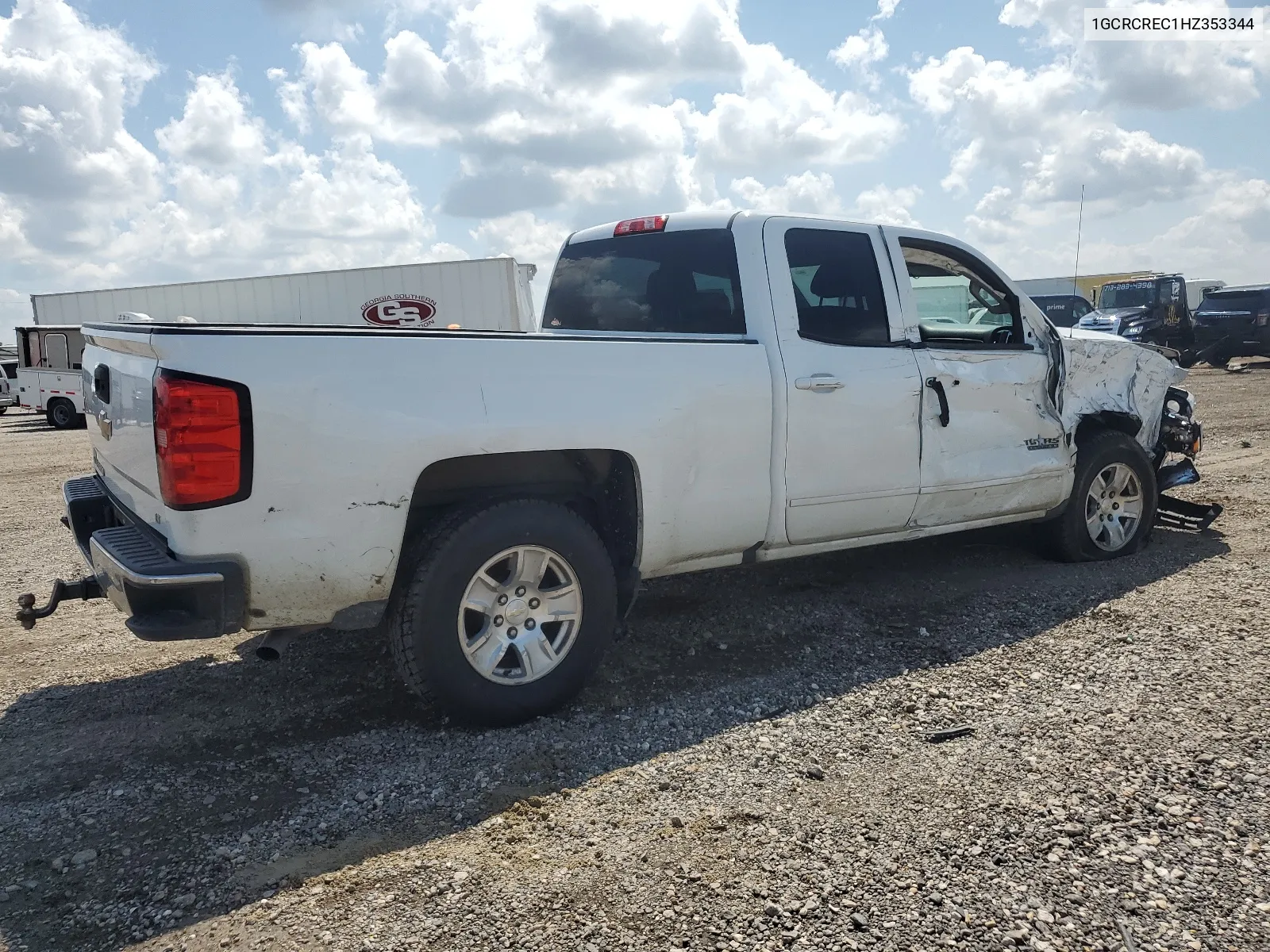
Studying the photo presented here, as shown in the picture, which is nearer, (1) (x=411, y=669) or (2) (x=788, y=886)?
(2) (x=788, y=886)

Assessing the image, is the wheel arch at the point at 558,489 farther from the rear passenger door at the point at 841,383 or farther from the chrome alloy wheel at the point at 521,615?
the rear passenger door at the point at 841,383

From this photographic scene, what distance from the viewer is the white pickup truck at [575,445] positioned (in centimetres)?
302

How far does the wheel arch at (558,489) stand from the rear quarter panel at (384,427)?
0.30ft

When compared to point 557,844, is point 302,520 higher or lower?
higher

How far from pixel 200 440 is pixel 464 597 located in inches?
40.6

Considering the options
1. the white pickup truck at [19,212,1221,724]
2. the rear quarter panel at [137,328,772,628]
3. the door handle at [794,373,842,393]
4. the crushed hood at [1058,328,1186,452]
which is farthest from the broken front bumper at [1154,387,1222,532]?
the rear quarter panel at [137,328,772,628]

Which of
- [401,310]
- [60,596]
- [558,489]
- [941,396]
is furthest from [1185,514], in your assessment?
[401,310]

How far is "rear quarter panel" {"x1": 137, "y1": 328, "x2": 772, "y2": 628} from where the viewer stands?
118 inches

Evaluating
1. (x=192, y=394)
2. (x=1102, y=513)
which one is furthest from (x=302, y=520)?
(x=1102, y=513)

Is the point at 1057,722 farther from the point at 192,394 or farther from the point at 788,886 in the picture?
the point at 192,394

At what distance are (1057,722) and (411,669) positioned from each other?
7.92 feet

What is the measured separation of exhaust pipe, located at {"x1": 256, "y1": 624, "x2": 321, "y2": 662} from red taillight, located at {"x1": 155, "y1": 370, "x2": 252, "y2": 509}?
22.4 inches

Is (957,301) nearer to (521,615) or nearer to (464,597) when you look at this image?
(521,615)

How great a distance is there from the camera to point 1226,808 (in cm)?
289
